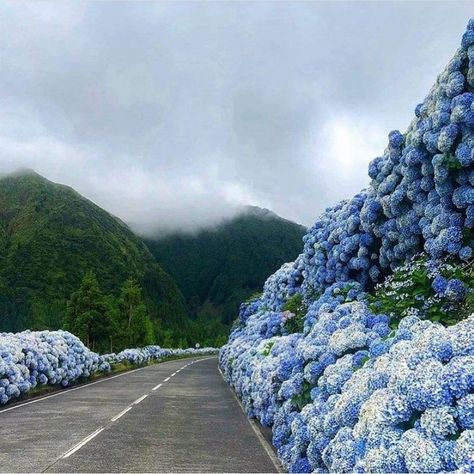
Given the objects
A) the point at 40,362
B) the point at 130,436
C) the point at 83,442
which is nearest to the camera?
the point at 83,442

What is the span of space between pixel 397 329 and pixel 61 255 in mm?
126607

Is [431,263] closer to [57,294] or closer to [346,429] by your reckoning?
[346,429]

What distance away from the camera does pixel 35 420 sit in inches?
503

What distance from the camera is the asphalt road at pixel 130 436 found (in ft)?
28.0

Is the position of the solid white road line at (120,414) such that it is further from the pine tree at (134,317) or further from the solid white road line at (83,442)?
the pine tree at (134,317)

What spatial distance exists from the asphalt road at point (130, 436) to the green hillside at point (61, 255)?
219 feet

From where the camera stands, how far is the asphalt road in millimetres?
8523

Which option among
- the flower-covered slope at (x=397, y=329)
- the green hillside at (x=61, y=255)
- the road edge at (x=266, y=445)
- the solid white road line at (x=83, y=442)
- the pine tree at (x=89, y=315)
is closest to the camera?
the flower-covered slope at (x=397, y=329)

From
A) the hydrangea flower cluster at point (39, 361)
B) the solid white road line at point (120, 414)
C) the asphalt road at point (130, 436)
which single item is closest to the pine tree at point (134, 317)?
the hydrangea flower cluster at point (39, 361)

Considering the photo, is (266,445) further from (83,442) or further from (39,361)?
(39,361)

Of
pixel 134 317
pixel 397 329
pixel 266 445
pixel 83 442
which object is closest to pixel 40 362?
pixel 83 442

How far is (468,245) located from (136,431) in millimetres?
6831

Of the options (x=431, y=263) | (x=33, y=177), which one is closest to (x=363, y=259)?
(x=431, y=263)

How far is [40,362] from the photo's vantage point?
18922mm
